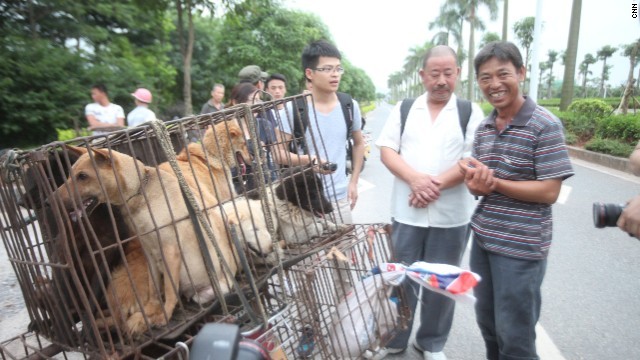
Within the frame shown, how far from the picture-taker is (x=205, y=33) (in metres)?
Answer: 22.8

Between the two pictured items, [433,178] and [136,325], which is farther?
[433,178]

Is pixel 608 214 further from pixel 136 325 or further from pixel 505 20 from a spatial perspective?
pixel 505 20

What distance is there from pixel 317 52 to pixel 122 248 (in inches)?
75.5

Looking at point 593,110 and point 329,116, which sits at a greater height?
point 329,116

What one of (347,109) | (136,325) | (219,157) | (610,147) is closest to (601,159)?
(610,147)

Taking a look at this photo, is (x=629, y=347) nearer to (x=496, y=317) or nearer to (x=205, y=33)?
(x=496, y=317)

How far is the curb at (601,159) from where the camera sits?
8.97 meters

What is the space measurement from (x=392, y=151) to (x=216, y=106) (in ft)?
18.0

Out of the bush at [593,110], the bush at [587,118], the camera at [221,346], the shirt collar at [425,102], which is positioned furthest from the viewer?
the bush at [593,110]

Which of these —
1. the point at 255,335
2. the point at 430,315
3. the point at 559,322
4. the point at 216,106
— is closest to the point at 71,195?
the point at 255,335

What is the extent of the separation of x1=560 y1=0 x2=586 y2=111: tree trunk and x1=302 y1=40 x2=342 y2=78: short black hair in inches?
612

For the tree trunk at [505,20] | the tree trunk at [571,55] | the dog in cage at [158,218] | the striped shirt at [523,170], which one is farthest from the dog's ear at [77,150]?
the tree trunk at [505,20]

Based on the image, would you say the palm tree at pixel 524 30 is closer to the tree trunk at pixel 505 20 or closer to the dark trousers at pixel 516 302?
the tree trunk at pixel 505 20

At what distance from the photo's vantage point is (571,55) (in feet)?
49.3
